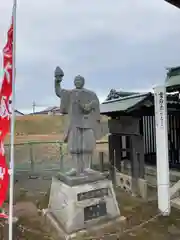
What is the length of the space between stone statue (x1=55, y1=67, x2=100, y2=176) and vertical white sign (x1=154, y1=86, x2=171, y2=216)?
143 centimetres

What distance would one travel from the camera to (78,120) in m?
4.84

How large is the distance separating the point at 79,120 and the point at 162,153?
1885 mm

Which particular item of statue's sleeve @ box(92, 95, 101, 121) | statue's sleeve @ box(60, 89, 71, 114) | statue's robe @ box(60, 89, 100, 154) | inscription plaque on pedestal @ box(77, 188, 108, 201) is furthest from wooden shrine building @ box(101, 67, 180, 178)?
inscription plaque on pedestal @ box(77, 188, 108, 201)

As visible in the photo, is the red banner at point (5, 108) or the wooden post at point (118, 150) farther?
the wooden post at point (118, 150)

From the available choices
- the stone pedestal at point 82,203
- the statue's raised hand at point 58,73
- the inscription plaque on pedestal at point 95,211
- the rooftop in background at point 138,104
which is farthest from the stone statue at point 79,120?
the rooftop in background at point 138,104

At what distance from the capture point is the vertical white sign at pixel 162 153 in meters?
5.36

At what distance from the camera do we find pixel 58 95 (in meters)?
4.85

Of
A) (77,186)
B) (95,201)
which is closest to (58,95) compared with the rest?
(77,186)

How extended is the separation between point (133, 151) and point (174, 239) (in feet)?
9.34

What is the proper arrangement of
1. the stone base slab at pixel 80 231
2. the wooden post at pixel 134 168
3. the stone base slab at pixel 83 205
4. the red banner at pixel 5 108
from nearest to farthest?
the red banner at pixel 5 108, the stone base slab at pixel 80 231, the stone base slab at pixel 83 205, the wooden post at pixel 134 168

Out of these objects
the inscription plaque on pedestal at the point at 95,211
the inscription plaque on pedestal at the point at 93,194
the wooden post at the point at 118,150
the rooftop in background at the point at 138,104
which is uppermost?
the rooftop in background at the point at 138,104

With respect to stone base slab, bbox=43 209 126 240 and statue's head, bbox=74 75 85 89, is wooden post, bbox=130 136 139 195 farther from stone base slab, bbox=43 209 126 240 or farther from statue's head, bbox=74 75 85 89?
statue's head, bbox=74 75 85 89

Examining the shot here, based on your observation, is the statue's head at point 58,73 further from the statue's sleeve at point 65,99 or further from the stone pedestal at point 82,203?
the stone pedestal at point 82,203

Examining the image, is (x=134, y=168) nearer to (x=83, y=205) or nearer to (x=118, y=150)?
(x=118, y=150)
